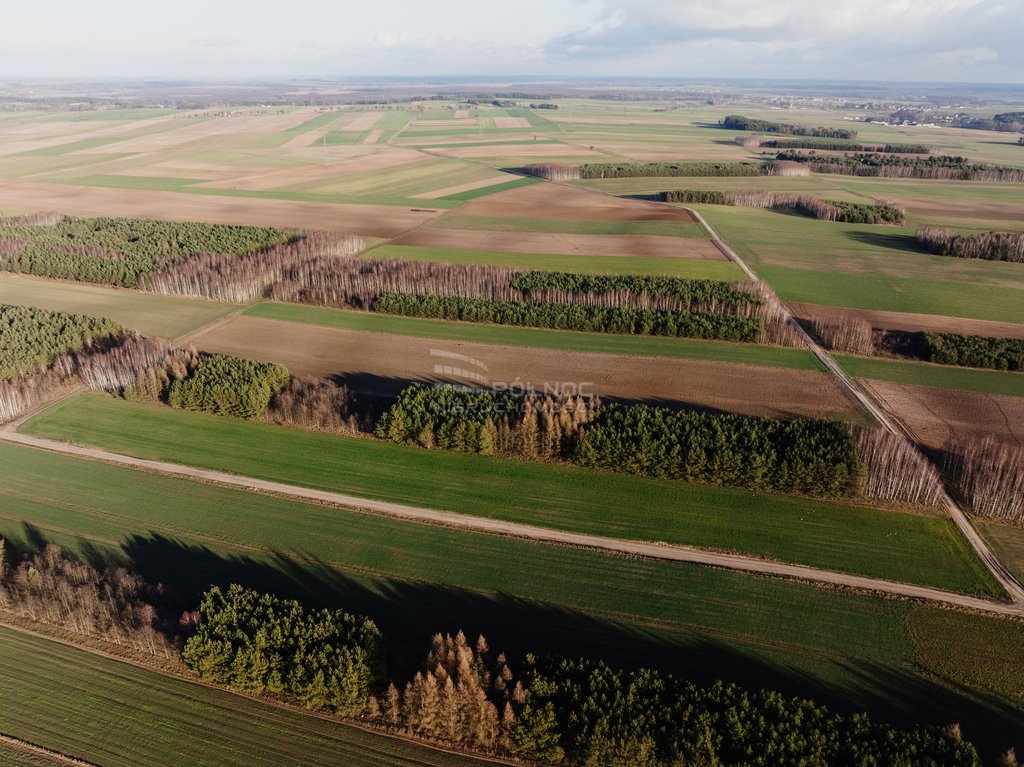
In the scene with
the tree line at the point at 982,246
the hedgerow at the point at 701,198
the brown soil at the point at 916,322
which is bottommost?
the brown soil at the point at 916,322

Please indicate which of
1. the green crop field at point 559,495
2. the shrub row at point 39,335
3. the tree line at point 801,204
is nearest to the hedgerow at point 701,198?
the tree line at point 801,204

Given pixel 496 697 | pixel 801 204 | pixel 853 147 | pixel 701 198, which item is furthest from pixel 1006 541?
pixel 853 147

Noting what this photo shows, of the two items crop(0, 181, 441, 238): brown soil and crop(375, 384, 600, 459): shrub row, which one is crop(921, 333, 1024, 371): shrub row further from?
crop(0, 181, 441, 238): brown soil

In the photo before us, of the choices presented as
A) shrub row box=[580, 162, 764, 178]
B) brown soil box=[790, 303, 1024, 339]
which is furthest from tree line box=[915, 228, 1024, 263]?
shrub row box=[580, 162, 764, 178]

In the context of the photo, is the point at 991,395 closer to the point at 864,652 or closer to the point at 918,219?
the point at 864,652

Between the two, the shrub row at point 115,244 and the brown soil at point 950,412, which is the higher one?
the shrub row at point 115,244

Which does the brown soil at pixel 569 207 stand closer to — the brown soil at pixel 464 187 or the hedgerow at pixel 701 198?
the hedgerow at pixel 701 198
